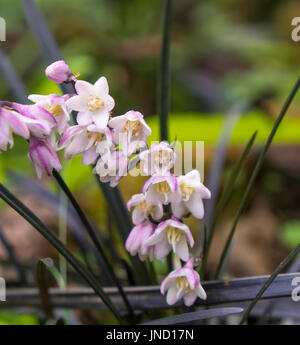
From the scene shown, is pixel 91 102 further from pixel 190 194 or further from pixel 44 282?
pixel 44 282

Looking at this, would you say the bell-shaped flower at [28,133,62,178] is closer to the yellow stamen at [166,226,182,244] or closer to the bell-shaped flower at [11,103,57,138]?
the bell-shaped flower at [11,103,57,138]

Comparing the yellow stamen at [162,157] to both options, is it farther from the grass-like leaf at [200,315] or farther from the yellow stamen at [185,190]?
Answer: the grass-like leaf at [200,315]

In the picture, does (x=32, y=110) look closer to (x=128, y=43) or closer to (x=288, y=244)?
(x=288, y=244)

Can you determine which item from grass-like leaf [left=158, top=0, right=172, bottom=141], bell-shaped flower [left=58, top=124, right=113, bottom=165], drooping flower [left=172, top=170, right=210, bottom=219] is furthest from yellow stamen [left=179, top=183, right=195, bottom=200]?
grass-like leaf [left=158, top=0, right=172, bottom=141]

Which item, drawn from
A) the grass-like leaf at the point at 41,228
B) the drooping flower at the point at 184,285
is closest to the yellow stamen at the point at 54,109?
the grass-like leaf at the point at 41,228

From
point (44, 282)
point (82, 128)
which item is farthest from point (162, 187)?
point (44, 282)

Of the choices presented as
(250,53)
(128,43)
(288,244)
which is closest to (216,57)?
(250,53)
